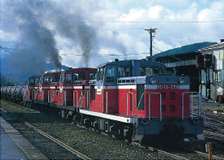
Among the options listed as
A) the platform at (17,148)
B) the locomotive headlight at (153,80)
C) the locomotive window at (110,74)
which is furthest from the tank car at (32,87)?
the locomotive headlight at (153,80)

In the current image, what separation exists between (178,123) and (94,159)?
300cm

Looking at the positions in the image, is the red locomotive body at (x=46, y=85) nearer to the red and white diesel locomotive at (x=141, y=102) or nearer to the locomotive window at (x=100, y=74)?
the red and white diesel locomotive at (x=141, y=102)

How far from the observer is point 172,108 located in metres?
10.3

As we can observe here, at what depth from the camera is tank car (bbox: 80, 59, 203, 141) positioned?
9820 millimetres

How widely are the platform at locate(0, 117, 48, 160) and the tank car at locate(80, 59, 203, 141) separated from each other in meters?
3.00

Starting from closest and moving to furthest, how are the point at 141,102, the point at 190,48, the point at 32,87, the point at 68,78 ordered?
the point at 141,102 → the point at 68,78 → the point at 32,87 → the point at 190,48

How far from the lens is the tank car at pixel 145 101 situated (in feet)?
32.2

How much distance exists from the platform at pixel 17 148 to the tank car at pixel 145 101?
9.86 feet

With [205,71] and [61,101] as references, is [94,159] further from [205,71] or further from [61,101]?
[205,71]

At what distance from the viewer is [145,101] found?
10.2m

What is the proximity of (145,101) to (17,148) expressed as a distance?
15.8ft

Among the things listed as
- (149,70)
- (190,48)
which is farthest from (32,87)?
(190,48)

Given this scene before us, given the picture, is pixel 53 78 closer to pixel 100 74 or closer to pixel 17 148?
pixel 100 74

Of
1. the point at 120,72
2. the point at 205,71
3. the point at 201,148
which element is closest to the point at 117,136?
the point at 120,72
